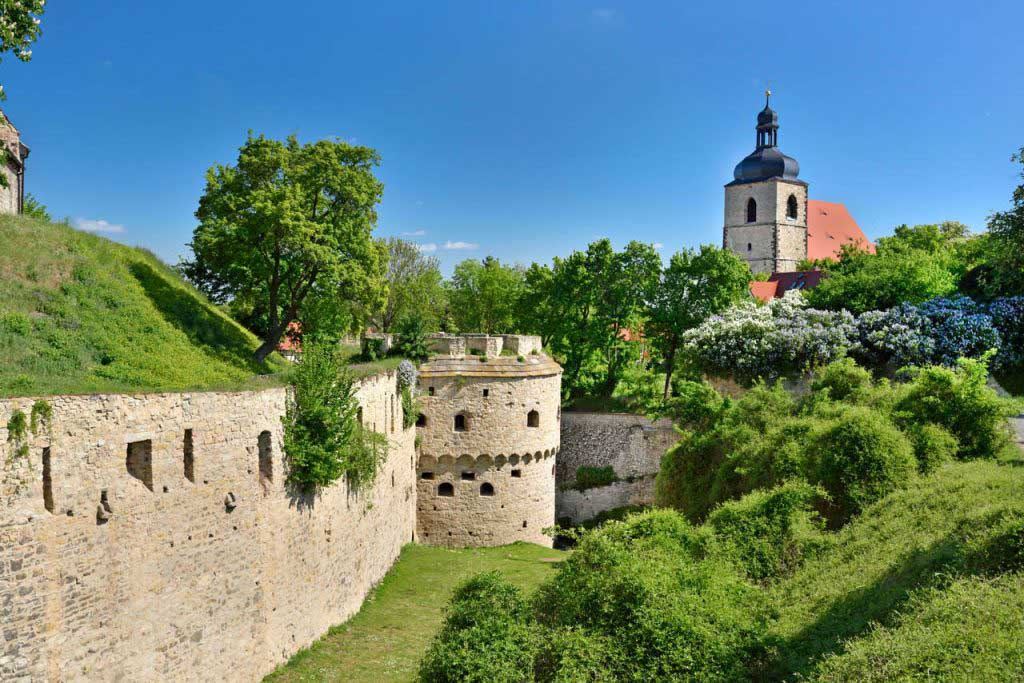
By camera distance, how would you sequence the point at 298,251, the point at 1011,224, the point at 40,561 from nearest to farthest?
the point at 40,561 → the point at 1011,224 → the point at 298,251

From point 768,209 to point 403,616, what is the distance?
7273 cm

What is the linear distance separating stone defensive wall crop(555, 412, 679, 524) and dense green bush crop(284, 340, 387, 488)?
1796 centimetres

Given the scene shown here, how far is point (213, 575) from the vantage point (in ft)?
52.1

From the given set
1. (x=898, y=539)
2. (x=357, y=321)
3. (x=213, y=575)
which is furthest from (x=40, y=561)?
(x=357, y=321)

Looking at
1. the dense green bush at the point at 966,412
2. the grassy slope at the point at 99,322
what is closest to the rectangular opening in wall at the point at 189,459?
the grassy slope at the point at 99,322

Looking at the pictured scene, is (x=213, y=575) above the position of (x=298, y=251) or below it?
below

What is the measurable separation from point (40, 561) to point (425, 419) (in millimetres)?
18750

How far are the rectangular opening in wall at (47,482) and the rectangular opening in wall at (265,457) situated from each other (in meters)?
5.49

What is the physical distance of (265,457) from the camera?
17.7 meters

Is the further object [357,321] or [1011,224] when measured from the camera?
[357,321]

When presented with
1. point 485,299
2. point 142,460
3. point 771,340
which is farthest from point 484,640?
point 485,299

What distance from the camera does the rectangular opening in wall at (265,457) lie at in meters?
17.6

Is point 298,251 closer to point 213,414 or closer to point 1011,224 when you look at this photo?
point 213,414

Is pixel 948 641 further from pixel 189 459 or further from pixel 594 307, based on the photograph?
pixel 594 307
